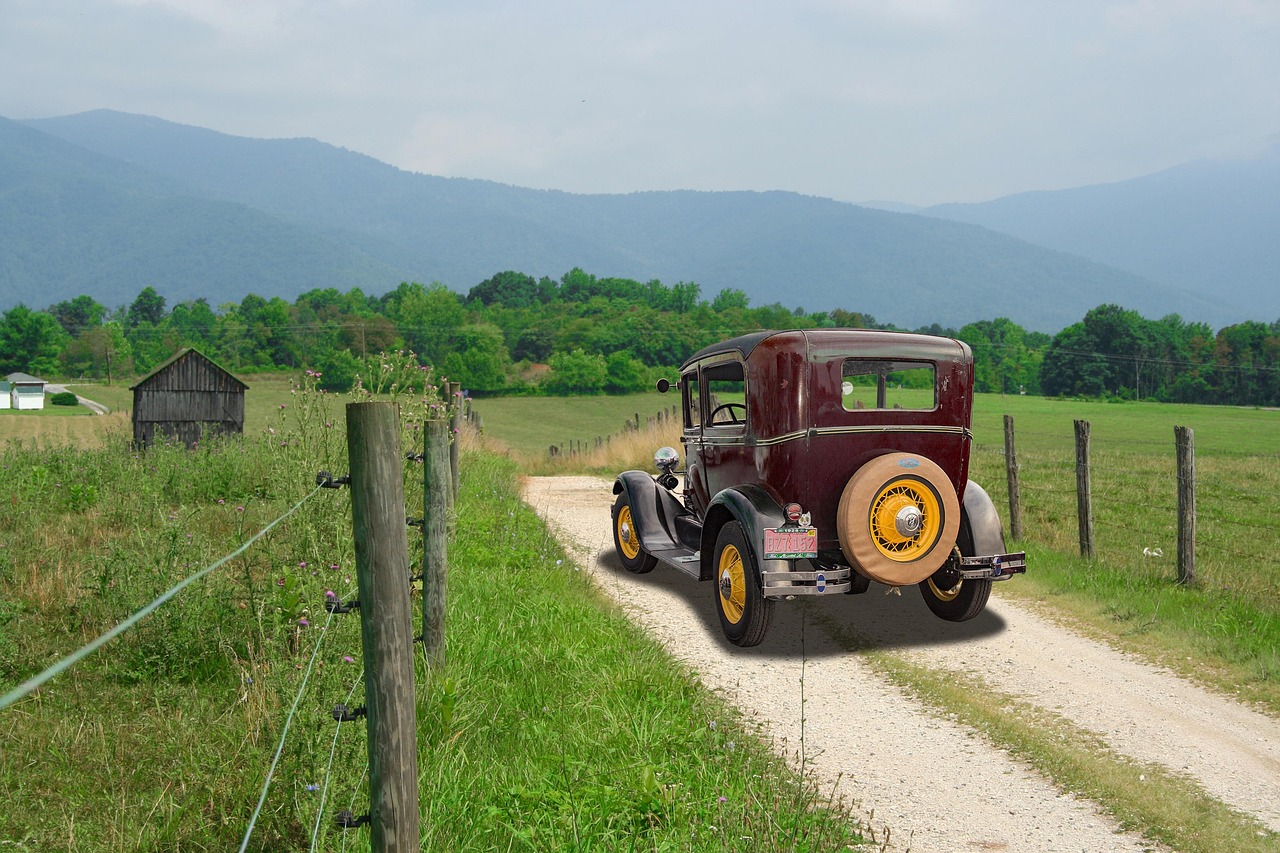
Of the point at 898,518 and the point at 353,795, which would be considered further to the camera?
the point at 898,518

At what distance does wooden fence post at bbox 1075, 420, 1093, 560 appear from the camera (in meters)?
9.96

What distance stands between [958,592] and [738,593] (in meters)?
2.12

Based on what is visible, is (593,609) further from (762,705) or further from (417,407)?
(417,407)

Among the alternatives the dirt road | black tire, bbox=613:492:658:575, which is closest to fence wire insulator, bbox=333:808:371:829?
the dirt road

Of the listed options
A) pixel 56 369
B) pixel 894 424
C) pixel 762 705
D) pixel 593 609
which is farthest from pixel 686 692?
pixel 56 369

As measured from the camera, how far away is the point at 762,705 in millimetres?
5805

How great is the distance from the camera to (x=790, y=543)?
673cm

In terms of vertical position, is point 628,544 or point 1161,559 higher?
point 628,544

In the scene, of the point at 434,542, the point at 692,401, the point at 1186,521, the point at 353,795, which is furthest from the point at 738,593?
the point at 1186,521

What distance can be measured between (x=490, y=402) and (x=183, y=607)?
233ft

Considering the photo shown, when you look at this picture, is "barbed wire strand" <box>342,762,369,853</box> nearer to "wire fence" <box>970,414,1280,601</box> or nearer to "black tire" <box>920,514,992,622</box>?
"black tire" <box>920,514,992,622</box>

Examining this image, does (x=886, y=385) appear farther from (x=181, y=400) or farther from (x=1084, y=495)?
(x=181, y=400)

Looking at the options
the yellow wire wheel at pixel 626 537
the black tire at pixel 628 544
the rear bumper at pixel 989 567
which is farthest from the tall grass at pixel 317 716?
the rear bumper at pixel 989 567

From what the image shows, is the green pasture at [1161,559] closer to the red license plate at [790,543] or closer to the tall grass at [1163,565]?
the tall grass at [1163,565]
